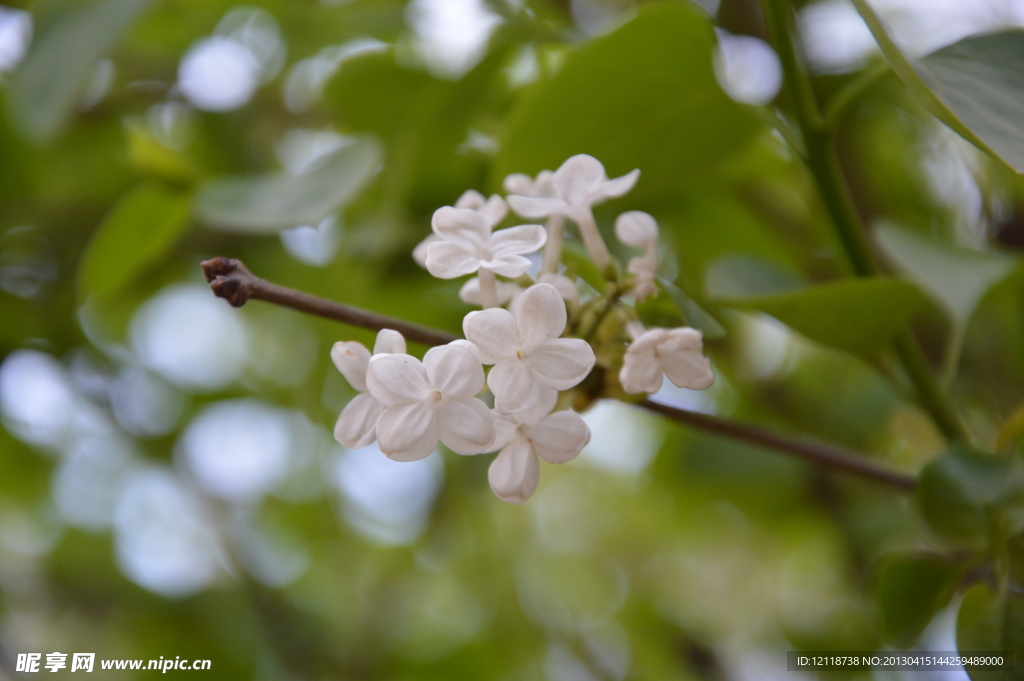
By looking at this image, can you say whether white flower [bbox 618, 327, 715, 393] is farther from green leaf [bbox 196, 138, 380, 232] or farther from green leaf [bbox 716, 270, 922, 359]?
green leaf [bbox 196, 138, 380, 232]

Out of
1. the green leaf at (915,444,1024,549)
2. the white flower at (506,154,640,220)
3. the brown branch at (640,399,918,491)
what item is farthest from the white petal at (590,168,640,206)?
the green leaf at (915,444,1024,549)

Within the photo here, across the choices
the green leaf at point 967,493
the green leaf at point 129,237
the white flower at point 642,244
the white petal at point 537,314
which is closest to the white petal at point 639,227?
the white flower at point 642,244

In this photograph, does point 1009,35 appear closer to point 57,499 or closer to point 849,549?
point 849,549

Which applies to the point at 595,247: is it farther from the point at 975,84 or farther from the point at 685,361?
the point at 975,84

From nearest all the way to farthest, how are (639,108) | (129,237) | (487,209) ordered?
(487,209) → (639,108) → (129,237)

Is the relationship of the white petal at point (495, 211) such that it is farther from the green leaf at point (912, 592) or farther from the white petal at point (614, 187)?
the green leaf at point (912, 592)

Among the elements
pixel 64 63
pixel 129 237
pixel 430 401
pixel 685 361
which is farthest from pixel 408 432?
pixel 64 63
